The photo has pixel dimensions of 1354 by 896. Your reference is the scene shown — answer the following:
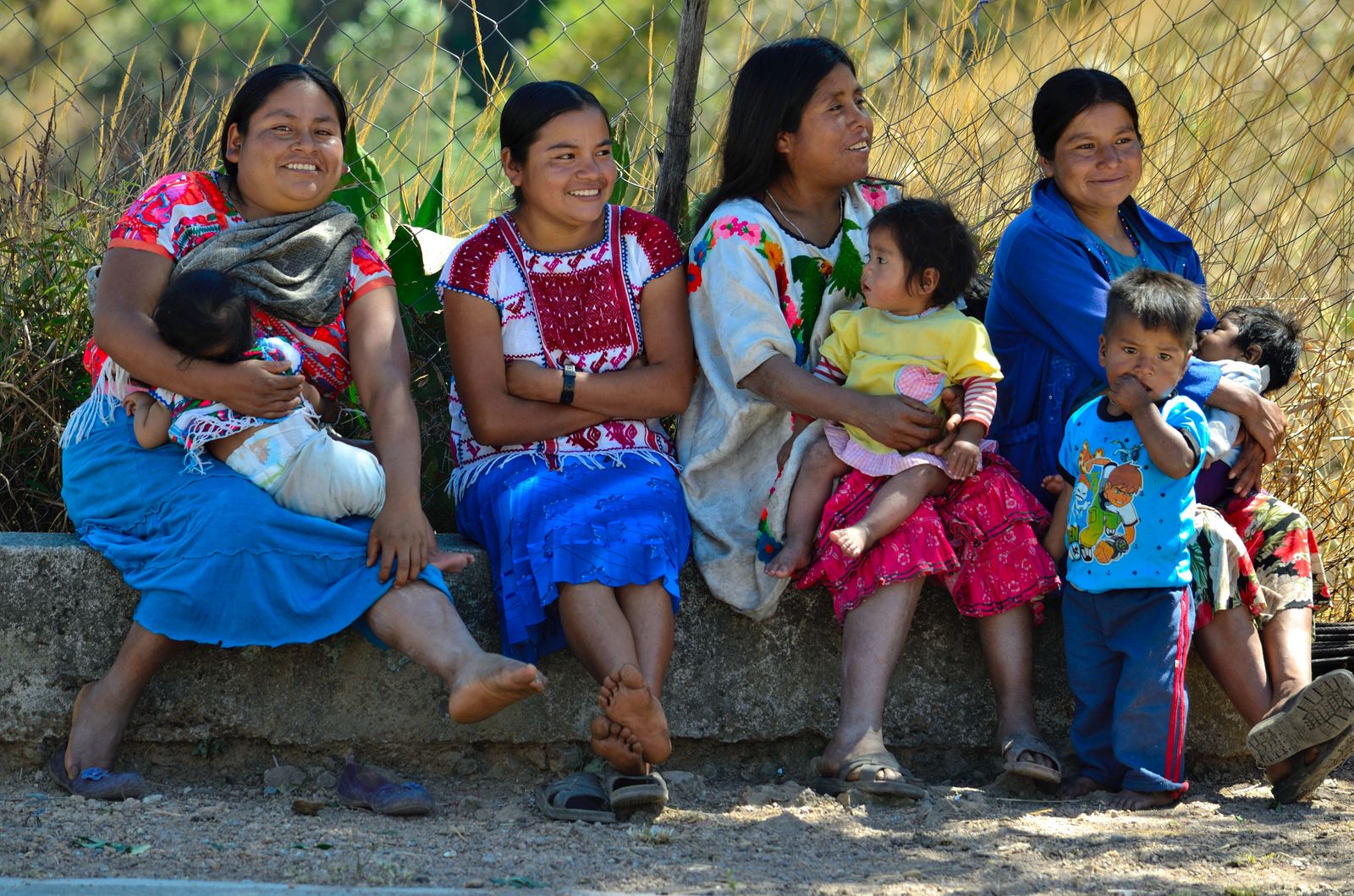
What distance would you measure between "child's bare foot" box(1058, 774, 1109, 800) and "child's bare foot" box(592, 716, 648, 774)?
0.99m

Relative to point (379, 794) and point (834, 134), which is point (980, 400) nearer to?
point (834, 134)

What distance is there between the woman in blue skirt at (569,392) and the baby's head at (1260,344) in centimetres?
128

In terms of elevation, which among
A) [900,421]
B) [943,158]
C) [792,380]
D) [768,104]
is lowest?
[900,421]

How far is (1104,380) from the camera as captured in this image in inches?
136

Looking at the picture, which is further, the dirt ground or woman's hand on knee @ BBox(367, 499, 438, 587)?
woman's hand on knee @ BBox(367, 499, 438, 587)

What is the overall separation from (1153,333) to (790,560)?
916mm

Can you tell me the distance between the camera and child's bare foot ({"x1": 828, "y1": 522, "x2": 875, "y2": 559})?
3.06 meters

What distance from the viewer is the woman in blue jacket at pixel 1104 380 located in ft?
10.5

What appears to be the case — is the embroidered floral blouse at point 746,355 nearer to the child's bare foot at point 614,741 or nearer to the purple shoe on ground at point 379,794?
the child's bare foot at point 614,741

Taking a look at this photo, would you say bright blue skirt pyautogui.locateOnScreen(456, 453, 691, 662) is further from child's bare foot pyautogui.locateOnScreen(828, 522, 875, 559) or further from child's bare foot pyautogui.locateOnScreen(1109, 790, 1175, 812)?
child's bare foot pyautogui.locateOnScreen(1109, 790, 1175, 812)

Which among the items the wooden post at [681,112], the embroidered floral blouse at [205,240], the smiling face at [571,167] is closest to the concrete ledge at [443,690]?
the embroidered floral blouse at [205,240]

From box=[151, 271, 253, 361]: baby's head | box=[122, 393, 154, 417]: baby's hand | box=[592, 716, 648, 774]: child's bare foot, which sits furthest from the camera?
box=[122, 393, 154, 417]: baby's hand

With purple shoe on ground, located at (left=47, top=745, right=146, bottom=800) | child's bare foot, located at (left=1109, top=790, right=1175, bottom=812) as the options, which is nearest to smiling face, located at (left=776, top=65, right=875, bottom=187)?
child's bare foot, located at (left=1109, top=790, right=1175, bottom=812)

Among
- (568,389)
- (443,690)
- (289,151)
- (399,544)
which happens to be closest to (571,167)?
(568,389)
